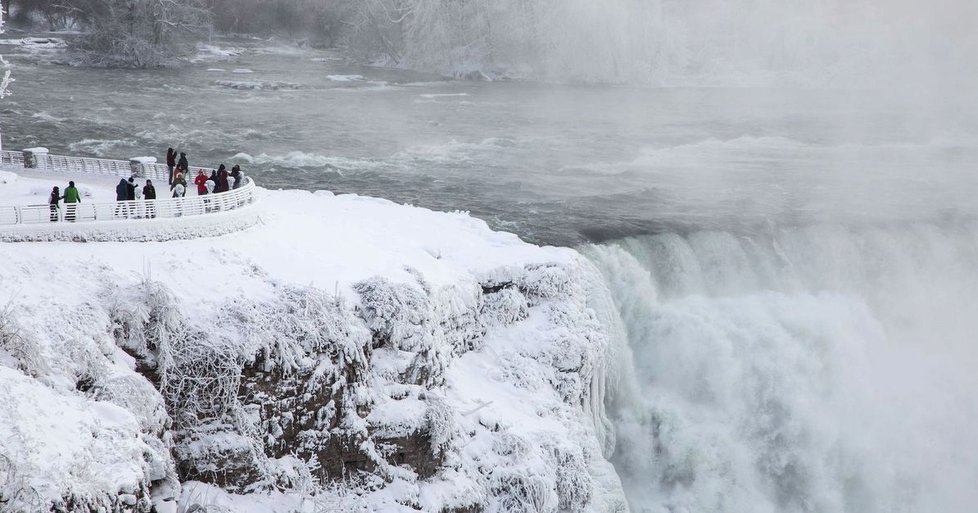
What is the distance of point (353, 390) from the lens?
21859 mm

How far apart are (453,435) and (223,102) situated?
145 ft

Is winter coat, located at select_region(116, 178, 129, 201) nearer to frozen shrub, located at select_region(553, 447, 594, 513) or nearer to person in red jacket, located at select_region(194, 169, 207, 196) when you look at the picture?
person in red jacket, located at select_region(194, 169, 207, 196)

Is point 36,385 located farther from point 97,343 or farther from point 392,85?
point 392,85

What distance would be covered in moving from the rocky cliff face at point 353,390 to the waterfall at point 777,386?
336 cm

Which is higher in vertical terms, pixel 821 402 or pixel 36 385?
pixel 36 385

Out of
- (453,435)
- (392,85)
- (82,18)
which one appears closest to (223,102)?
(392,85)

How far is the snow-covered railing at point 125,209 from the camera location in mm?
21266

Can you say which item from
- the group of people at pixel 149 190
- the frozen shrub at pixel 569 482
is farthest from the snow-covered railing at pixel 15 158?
the frozen shrub at pixel 569 482

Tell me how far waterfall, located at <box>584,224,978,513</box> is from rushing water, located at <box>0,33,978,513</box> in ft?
0.22

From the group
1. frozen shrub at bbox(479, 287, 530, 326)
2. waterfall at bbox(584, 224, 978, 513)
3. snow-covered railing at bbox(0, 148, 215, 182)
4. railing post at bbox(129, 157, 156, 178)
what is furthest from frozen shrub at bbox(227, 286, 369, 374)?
waterfall at bbox(584, 224, 978, 513)

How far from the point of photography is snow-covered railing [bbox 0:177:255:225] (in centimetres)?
2127

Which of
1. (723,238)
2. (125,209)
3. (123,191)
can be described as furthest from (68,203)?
(723,238)

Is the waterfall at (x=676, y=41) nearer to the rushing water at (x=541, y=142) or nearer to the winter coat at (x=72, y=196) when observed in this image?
the rushing water at (x=541, y=142)

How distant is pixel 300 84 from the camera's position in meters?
72.9
